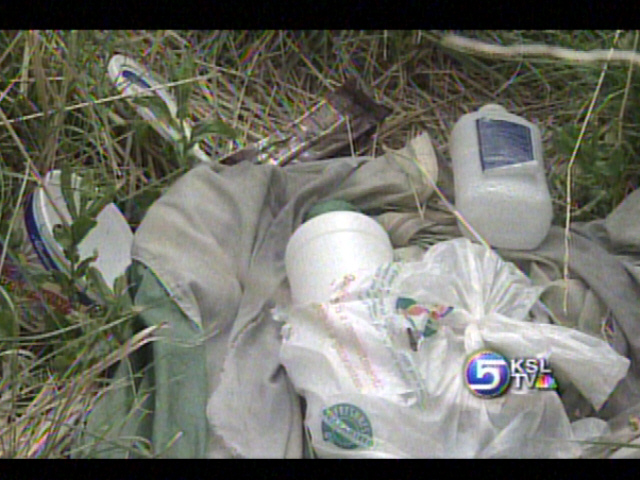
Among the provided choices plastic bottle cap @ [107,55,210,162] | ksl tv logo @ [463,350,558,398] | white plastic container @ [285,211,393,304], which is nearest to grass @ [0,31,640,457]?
plastic bottle cap @ [107,55,210,162]

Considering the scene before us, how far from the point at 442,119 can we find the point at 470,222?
1.23 ft

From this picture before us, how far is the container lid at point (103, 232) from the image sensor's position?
124 cm

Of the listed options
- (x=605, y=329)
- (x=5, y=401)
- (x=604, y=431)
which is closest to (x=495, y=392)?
(x=604, y=431)

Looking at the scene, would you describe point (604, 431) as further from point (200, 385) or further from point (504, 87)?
point (504, 87)

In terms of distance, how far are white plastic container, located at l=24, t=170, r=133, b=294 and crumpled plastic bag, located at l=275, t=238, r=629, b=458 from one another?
31cm

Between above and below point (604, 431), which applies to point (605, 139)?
above

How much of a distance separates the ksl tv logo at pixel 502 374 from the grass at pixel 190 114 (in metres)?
0.41

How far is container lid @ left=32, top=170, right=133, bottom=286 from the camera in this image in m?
1.24

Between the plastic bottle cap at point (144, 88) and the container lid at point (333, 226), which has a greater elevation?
the plastic bottle cap at point (144, 88)

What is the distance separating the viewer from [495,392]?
1.04 metres

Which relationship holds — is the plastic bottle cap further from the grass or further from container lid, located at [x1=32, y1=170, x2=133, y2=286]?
container lid, located at [x1=32, y1=170, x2=133, y2=286]

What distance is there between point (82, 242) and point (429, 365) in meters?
0.55

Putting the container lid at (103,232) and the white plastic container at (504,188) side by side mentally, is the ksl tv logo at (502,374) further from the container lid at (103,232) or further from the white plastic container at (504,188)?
the container lid at (103,232)

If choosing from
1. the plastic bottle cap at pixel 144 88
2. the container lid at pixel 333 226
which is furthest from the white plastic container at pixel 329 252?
the plastic bottle cap at pixel 144 88
